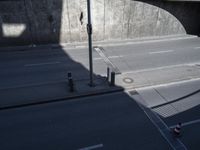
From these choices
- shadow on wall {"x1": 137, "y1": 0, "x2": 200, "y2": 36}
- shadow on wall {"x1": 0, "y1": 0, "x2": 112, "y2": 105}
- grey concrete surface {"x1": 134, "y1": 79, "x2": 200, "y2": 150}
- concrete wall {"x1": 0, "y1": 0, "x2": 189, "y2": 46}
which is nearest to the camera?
grey concrete surface {"x1": 134, "y1": 79, "x2": 200, "y2": 150}

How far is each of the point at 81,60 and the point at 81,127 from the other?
8533 mm

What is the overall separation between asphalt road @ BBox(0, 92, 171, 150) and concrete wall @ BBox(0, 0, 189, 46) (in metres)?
10.8

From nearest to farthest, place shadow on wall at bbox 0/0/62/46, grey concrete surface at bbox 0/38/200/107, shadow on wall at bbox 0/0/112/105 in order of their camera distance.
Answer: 1. grey concrete surface at bbox 0/38/200/107
2. shadow on wall at bbox 0/0/112/105
3. shadow on wall at bbox 0/0/62/46

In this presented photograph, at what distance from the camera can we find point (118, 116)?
39.0ft

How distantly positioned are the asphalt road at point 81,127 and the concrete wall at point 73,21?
10.8 meters

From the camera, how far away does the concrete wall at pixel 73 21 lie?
66.2ft

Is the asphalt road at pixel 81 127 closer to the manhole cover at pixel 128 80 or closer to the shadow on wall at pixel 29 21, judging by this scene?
the manhole cover at pixel 128 80

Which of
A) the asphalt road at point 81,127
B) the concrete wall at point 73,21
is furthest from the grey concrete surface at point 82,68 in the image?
the concrete wall at point 73,21

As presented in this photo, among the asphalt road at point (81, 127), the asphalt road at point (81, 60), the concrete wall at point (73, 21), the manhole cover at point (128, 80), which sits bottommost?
the asphalt road at point (81, 127)

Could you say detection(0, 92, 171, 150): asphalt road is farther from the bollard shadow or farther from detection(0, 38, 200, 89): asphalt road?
detection(0, 38, 200, 89): asphalt road

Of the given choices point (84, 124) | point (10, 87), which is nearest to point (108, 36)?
point (10, 87)

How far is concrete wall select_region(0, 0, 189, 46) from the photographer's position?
66.2ft

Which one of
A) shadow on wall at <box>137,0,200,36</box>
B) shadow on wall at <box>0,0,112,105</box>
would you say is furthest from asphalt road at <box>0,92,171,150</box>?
shadow on wall at <box>137,0,200,36</box>

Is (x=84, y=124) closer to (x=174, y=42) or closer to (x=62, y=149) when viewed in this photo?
(x=62, y=149)
